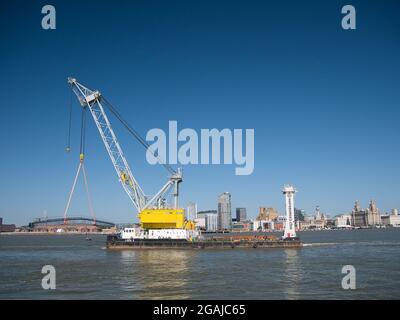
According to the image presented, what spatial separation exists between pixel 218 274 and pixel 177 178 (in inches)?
1439

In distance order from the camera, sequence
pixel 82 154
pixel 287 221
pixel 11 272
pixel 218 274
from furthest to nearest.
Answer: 1. pixel 287 221
2. pixel 82 154
3. pixel 11 272
4. pixel 218 274

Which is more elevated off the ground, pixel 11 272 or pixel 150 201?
pixel 150 201

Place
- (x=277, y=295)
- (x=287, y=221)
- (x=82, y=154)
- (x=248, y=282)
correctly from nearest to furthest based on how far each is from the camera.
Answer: (x=277, y=295) < (x=248, y=282) < (x=82, y=154) < (x=287, y=221)

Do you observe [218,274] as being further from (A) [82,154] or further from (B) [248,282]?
(A) [82,154]

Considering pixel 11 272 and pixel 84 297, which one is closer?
pixel 84 297

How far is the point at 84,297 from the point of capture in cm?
2377

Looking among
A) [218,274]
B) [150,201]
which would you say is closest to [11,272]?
[218,274]

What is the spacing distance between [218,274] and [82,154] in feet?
112
